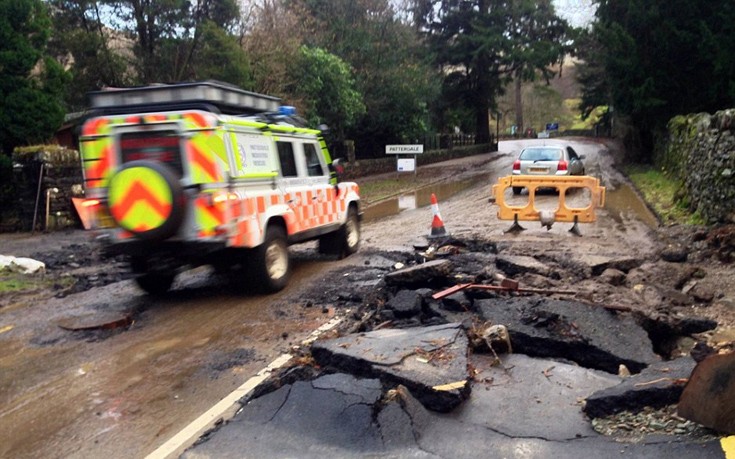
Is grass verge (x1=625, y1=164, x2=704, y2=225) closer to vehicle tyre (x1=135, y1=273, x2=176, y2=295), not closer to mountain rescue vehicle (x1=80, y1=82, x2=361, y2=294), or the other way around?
mountain rescue vehicle (x1=80, y1=82, x2=361, y2=294)

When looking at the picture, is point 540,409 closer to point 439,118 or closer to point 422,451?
point 422,451

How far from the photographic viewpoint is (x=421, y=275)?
7.45 meters

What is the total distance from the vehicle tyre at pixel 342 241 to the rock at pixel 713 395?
744cm

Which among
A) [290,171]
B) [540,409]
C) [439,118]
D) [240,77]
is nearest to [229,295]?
[290,171]

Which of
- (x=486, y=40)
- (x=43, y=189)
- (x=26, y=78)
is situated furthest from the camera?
(x=486, y=40)

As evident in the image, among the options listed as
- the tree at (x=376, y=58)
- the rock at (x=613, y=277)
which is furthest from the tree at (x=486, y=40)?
the rock at (x=613, y=277)

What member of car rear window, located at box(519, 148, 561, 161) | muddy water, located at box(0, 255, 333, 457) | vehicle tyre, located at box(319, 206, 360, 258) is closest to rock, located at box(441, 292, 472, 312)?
muddy water, located at box(0, 255, 333, 457)

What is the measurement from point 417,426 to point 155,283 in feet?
18.2

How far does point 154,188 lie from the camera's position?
22.3ft

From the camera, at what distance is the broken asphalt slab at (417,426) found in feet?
→ 12.5

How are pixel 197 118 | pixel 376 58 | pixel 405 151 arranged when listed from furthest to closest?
pixel 376 58 → pixel 405 151 → pixel 197 118

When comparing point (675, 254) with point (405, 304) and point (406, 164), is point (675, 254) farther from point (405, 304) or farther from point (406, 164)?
point (406, 164)

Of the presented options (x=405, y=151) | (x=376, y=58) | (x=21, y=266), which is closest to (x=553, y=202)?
(x=405, y=151)

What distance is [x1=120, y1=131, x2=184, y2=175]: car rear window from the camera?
23.5ft
